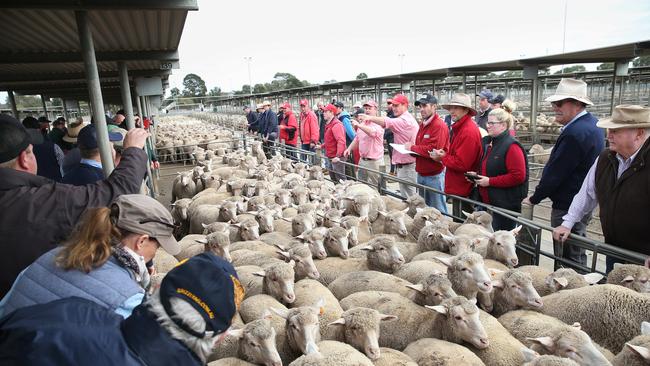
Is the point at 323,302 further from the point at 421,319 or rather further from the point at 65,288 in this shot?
the point at 65,288

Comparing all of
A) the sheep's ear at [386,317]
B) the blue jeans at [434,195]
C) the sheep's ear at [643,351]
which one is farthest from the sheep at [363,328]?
the blue jeans at [434,195]

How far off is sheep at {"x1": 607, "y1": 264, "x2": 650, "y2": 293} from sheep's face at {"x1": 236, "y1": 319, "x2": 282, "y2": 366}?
2417mm

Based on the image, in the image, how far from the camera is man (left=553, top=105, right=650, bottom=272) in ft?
10.3

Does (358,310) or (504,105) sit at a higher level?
(504,105)

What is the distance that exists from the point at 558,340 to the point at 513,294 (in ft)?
2.56

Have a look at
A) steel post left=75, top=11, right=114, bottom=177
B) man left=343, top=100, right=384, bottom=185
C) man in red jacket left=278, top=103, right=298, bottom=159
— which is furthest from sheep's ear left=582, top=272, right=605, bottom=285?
man in red jacket left=278, top=103, right=298, bottom=159

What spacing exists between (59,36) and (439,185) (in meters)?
5.32

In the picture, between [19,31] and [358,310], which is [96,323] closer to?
[358,310]

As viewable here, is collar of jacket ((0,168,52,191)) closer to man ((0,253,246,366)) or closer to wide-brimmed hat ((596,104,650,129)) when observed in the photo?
man ((0,253,246,366))

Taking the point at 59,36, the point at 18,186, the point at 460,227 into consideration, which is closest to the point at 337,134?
the point at 460,227

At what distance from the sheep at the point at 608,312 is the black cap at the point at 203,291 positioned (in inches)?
102

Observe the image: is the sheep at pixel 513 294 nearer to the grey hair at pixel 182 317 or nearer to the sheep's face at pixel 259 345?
the sheep's face at pixel 259 345

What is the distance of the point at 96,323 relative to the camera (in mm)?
1221

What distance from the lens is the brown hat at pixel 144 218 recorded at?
1770mm
